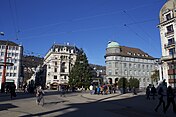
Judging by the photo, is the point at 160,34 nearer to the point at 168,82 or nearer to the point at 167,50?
the point at 167,50

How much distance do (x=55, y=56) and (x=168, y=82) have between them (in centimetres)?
5268

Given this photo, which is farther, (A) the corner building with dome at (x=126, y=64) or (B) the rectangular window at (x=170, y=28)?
(A) the corner building with dome at (x=126, y=64)

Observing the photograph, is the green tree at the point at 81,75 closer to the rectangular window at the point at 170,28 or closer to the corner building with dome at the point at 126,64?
the corner building with dome at the point at 126,64

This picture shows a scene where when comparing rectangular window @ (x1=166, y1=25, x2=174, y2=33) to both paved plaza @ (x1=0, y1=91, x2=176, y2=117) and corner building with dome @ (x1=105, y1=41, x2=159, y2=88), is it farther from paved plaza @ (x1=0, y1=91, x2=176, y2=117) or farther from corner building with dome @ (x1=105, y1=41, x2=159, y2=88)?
corner building with dome @ (x1=105, y1=41, x2=159, y2=88)

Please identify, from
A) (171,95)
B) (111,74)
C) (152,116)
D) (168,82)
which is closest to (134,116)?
(152,116)

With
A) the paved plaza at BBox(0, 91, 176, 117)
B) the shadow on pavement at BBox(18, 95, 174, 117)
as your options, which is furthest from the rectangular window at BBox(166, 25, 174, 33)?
the shadow on pavement at BBox(18, 95, 174, 117)

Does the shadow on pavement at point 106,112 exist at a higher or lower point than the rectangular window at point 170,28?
lower

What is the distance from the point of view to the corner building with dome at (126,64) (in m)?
84.9

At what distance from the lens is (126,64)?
87875 mm

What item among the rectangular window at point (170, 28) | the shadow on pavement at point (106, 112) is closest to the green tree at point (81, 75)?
the rectangular window at point (170, 28)

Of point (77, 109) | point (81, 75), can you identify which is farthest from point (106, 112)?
point (81, 75)

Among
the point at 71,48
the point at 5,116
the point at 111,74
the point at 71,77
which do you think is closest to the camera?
the point at 5,116

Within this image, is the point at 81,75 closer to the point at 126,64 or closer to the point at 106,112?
the point at 126,64

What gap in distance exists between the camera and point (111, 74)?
84188 mm
